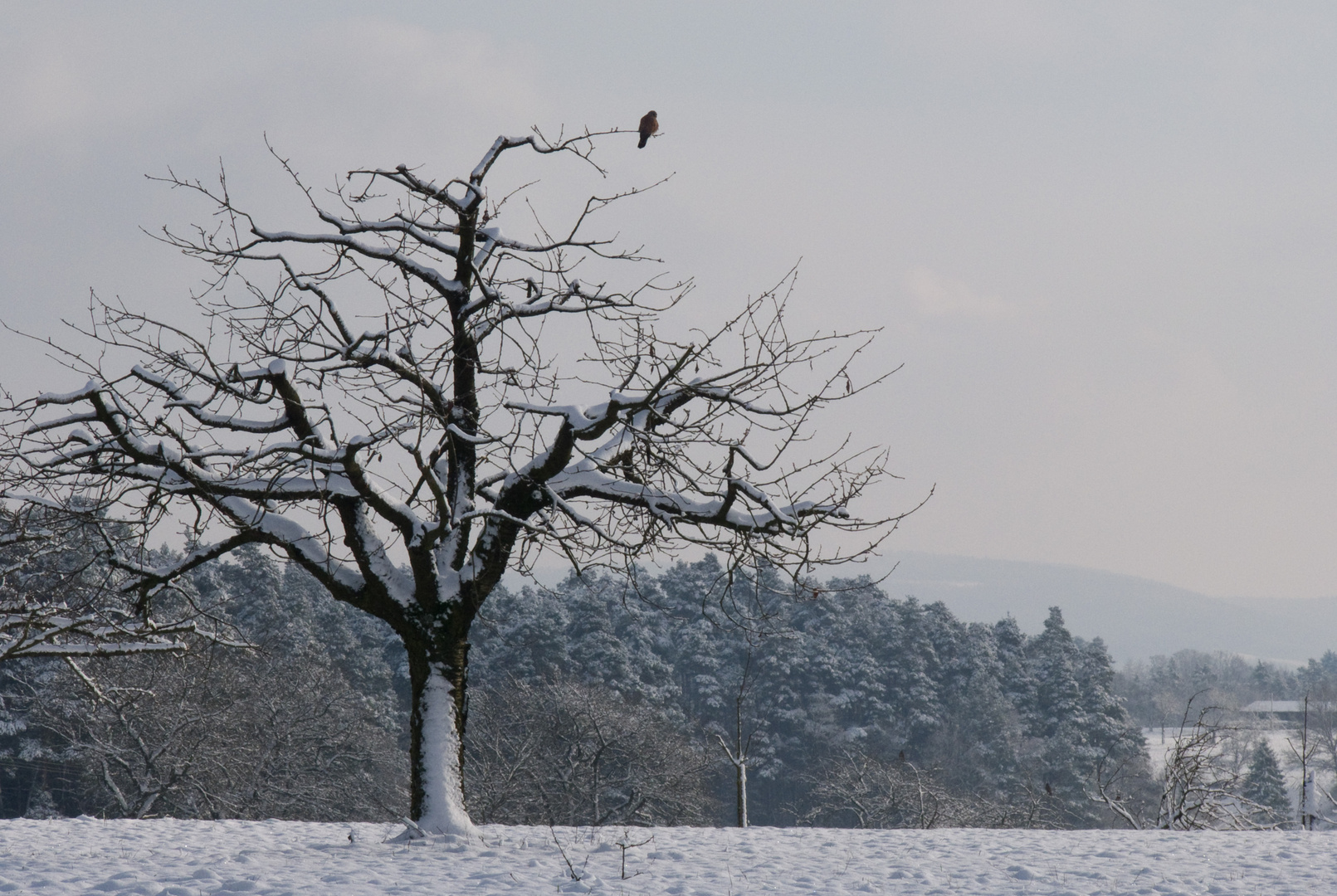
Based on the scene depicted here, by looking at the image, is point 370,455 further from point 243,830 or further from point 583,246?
point 243,830

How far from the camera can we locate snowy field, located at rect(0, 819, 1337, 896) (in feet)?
26.7

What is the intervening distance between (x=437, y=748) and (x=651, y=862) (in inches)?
90.5

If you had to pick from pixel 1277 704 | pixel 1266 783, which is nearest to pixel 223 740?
pixel 1266 783

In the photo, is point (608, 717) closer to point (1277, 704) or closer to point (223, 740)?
point (223, 740)

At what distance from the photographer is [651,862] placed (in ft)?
30.7

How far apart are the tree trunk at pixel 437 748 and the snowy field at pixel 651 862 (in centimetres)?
28

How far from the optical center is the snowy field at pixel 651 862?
8.15m

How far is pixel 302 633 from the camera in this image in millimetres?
40594

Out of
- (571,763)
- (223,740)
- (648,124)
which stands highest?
(648,124)

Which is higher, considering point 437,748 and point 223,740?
point 437,748

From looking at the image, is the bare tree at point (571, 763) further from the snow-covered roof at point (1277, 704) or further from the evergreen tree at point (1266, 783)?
the snow-covered roof at point (1277, 704)

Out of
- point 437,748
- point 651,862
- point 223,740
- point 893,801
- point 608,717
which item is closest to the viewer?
point 651,862

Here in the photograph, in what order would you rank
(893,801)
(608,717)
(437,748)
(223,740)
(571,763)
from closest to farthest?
(437,748) → (223,740) → (571,763) → (893,801) → (608,717)

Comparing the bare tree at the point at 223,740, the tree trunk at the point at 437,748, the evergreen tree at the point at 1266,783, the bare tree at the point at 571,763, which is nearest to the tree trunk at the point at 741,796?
the tree trunk at the point at 437,748
